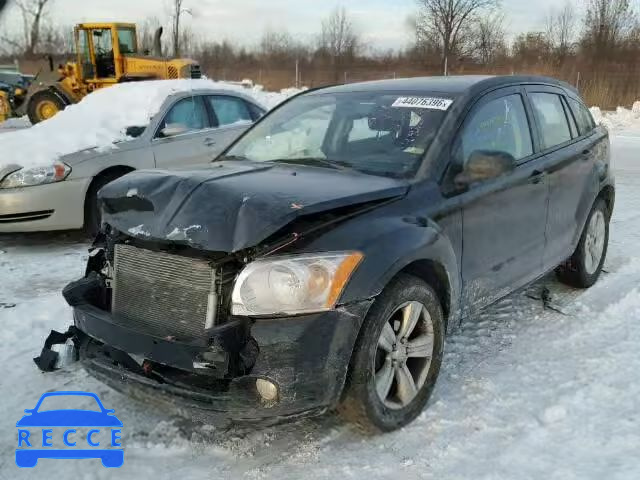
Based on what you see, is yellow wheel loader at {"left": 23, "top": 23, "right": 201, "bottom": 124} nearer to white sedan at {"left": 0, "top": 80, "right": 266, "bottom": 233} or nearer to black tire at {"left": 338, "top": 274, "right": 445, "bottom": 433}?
white sedan at {"left": 0, "top": 80, "right": 266, "bottom": 233}

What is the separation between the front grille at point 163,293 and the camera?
2.77 m

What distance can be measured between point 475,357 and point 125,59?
16.4 m

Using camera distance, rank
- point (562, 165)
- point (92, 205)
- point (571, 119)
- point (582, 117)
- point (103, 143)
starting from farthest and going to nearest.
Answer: point (103, 143), point (92, 205), point (582, 117), point (571, 119), point (562, 165)

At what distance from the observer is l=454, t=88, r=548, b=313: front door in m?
3.57

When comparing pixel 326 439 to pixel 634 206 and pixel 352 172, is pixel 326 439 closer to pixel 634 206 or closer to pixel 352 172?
pixel 352 172

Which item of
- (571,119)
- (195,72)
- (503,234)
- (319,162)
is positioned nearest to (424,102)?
(319,162)

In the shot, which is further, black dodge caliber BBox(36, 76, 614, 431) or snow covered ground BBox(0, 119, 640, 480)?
snow covered ground BBox(0, 119, 640, 480)

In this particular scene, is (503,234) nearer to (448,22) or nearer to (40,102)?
(40,102)

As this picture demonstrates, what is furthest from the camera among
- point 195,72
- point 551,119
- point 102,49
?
point 102,49

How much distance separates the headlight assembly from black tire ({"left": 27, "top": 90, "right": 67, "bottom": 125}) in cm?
1302

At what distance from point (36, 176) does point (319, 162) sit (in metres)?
3.97

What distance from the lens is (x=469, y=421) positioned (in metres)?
3.16

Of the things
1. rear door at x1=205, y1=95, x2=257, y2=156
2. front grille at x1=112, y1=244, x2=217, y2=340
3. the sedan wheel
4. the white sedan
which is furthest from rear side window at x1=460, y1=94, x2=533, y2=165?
rear door at x1=205, y1=95, x2=257, y2=156

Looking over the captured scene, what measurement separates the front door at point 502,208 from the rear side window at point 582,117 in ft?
3.30
